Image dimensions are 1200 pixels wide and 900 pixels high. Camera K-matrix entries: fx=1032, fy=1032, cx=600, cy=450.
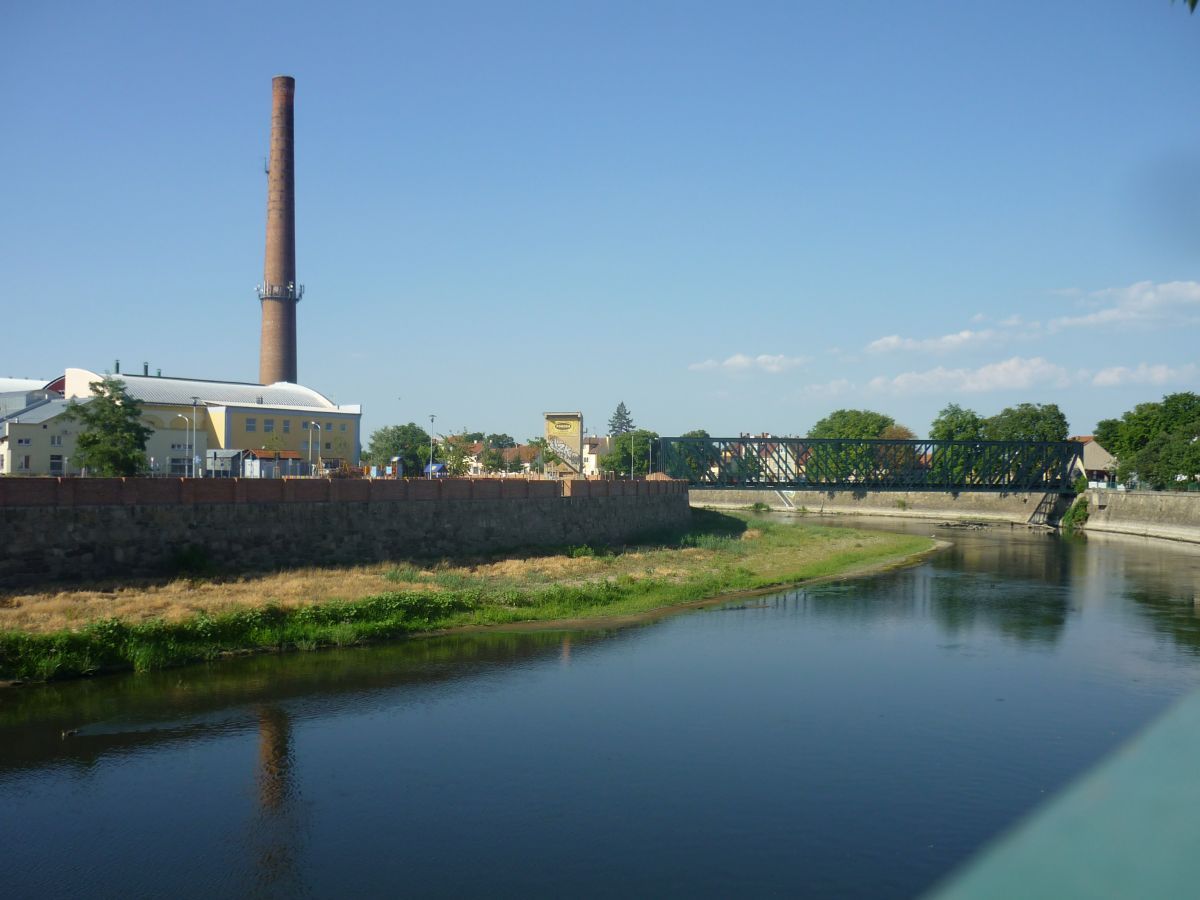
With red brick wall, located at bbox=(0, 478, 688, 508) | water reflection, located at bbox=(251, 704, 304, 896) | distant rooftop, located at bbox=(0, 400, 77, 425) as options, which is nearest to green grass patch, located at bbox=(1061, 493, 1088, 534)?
red brick wall, located at bbox=(0, 478, 688, 508)

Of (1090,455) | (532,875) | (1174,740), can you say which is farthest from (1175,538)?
(532,875)

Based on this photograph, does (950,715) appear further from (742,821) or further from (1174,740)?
(742,821)

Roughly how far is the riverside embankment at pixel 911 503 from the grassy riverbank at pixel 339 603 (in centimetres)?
6497

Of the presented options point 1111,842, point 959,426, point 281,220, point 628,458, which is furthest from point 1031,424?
point 1111,842

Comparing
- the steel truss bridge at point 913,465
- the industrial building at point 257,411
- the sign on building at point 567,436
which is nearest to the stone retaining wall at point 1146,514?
the steel truss bridge at point 913,465

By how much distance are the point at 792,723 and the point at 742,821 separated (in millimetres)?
6718

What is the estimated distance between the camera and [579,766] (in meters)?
21.9

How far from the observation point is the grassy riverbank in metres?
28.6

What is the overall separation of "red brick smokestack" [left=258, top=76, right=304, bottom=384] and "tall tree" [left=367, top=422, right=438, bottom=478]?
2671 cm

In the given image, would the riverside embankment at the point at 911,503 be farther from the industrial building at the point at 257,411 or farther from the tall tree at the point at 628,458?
the industrial building at the point at 257,411

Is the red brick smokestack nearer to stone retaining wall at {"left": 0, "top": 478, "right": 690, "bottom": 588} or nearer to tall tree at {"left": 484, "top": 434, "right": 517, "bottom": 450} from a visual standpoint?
stone retaining wall at {"left": 0, "top": 478, "right": 690, "bottom": 588}

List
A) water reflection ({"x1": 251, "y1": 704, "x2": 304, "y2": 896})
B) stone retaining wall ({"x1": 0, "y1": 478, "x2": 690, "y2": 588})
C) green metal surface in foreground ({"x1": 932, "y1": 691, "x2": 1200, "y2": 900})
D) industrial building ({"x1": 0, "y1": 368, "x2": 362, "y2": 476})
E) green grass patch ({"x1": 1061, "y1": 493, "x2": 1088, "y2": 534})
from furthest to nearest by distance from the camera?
green grass patch ({"x1": 1061, "y1": 493, "x2": 1088, "y2": 534}) → industrial building ({"x1": 0, "y1": 368, "x2": 362, "y2": 476}) → stone retaining wall ({"x1": 0, "y1": 478, "x2": 690, "y2": 588}) → green metal surface in foreground ({"x1": 932, "y1": 691, "x2": 1200, "y2": 900}) → water reflection ({"x1": 251, "y1": 704, "x2": 304, "y2": 896})

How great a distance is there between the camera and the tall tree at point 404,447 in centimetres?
11012

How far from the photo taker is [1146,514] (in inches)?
3654
